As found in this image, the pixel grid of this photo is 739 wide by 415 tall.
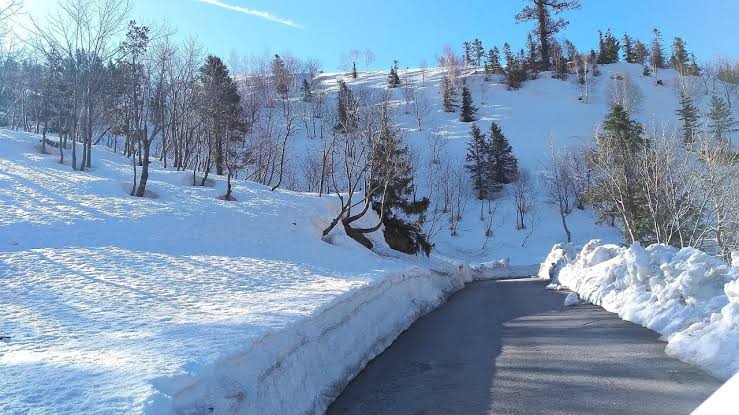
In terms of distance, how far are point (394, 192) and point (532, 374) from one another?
19870mm

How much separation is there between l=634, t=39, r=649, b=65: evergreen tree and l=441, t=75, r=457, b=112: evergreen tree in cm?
4587

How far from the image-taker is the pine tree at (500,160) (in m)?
60.2

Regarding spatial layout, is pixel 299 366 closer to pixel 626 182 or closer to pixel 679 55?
pixel 626 182

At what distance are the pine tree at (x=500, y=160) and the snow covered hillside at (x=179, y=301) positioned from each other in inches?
1477

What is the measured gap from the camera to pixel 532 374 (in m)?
8.50

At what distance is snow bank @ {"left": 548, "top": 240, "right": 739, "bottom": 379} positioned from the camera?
772 centimetres

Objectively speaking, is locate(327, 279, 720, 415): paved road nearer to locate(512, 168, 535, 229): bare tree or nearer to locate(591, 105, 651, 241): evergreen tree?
locate(591, 105, 651, 241): evergreen tree

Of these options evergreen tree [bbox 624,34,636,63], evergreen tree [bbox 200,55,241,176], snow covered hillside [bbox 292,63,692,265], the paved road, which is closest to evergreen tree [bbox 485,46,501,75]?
snow covered hillside [bbox 292,63,692,265]

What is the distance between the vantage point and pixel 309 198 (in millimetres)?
28312

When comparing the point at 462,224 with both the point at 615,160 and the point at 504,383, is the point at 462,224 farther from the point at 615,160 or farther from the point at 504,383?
the point at 504,383

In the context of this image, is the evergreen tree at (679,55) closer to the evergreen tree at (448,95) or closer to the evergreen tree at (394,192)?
the evergreen tree at (448,95)

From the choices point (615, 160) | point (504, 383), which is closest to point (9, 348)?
point (504, 383)

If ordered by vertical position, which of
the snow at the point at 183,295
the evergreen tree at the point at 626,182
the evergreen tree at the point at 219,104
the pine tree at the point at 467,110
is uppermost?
the pine tree at the point at 467,110

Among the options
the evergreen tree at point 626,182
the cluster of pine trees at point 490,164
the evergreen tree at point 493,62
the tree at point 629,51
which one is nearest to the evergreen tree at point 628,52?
the tree at point 629,51
